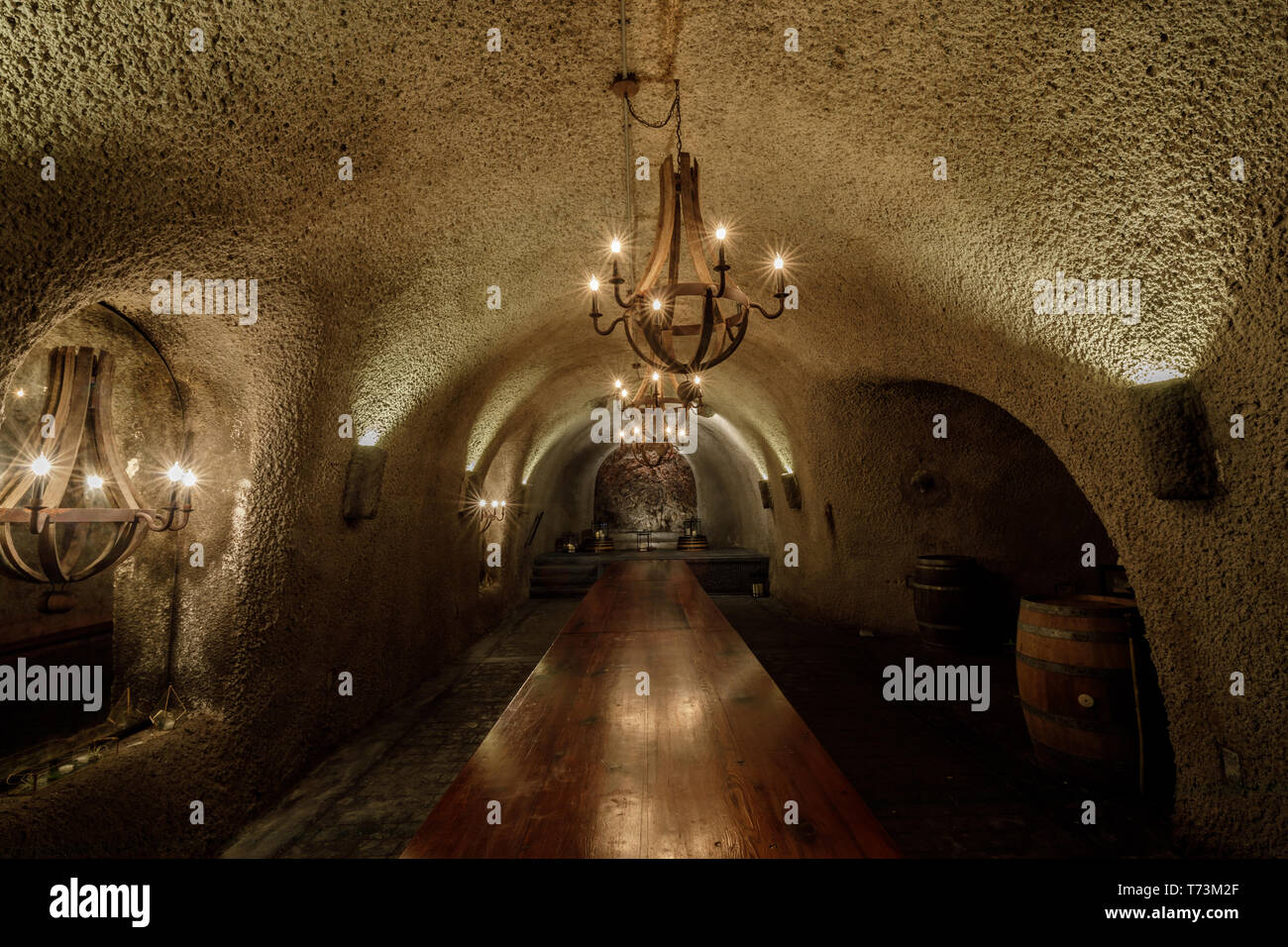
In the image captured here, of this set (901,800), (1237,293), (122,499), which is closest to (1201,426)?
(1237,293)

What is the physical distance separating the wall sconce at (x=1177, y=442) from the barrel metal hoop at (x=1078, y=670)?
108 centimetres

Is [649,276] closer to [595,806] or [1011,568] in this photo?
[595,806]

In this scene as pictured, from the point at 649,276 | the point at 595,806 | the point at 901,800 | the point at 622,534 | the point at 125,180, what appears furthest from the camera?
the point at 622,534

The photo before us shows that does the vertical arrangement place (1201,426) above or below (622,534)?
above

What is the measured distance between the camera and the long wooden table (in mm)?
1291

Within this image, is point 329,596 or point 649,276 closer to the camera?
point 649,276

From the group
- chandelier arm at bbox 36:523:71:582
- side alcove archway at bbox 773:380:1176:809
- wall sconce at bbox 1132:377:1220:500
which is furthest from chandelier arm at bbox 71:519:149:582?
side alcove archway at bbox 773:380:1176:809

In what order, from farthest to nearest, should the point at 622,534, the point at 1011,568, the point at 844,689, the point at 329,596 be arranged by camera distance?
the point at 622,534, the point at 1011,568, the point at 844,689, the point at 329,596

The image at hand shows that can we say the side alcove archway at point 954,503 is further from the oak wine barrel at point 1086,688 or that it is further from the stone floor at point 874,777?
the oak wine barrel at point 1086,688

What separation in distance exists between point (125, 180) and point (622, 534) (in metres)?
13.3

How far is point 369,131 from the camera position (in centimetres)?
241

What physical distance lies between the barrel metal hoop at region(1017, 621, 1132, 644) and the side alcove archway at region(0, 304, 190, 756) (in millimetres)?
4930

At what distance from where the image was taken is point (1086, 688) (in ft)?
9.93

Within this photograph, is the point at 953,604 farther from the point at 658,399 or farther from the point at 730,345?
the point at 730,345
